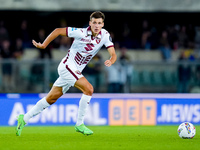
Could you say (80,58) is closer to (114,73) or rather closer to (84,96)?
(84,96)

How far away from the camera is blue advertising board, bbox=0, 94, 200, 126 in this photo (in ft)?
40.2

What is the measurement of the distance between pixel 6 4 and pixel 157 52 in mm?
4492

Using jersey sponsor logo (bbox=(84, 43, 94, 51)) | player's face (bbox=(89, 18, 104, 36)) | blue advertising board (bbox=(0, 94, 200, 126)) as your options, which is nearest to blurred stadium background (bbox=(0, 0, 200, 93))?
blue advertising board (bbox=(0, 94, 200, 126))

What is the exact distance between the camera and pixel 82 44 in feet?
29.3

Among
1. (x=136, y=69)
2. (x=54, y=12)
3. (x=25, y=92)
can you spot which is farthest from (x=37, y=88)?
(x=54, y=12)

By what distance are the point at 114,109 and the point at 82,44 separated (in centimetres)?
395

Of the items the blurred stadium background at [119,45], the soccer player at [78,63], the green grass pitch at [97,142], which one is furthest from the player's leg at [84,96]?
the blurred stadium background at [119,45]

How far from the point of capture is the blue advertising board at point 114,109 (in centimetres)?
1225

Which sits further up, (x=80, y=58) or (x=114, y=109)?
(x=80, y=58)

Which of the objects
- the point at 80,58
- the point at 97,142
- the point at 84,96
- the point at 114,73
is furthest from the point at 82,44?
the point at 114,73

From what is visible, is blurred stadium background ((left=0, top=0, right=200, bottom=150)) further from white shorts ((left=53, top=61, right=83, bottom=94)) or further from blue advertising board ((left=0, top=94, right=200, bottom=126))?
white shorts ((left=53, top=61, right=83, bottom=94))

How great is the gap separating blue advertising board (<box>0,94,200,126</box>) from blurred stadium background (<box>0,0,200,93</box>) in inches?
22.0

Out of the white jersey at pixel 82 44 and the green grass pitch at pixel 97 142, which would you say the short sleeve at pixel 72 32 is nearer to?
the white jersey at pixel 82 44

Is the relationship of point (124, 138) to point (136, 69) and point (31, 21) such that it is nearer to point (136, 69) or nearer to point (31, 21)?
point (136, 69)
